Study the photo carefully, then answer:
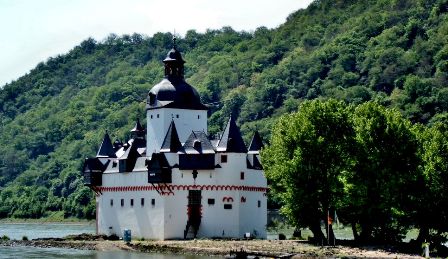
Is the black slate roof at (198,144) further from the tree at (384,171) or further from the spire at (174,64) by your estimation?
the tree at (384,171)

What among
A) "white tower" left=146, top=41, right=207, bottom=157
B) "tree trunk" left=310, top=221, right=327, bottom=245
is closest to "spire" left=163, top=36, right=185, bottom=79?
"white tower" left=146, top=41, right=207, bottom=157

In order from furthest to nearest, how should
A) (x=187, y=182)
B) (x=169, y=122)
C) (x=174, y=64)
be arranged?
(x=174, y=64)
(x=169, y=122)
(x=187, y=182)

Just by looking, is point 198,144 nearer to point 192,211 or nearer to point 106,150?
point 192,211

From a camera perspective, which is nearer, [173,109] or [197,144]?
[197,144]

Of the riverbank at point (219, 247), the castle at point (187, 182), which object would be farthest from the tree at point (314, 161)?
the castle at point (187, 182)

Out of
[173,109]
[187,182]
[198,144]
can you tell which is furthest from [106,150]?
[198,144]

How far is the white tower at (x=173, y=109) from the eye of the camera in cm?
12638

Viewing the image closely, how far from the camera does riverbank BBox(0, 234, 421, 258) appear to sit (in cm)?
9425

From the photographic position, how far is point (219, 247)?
106 meters

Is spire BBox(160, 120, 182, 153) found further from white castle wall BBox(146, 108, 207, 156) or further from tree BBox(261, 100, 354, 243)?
tree BBox(261, 100, 354, 243)

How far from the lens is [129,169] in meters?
125

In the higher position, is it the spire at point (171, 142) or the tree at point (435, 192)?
the spire at point (171, 142)

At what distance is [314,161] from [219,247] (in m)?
12.0

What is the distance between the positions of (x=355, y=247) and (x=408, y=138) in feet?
35.0
